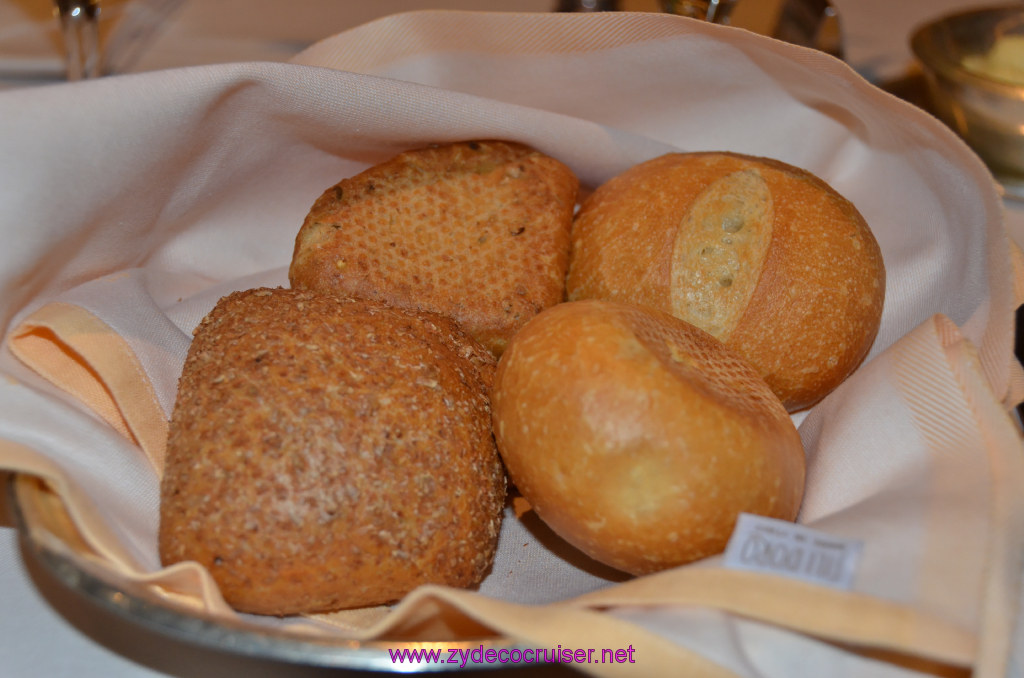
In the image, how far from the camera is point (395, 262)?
4.05 ft

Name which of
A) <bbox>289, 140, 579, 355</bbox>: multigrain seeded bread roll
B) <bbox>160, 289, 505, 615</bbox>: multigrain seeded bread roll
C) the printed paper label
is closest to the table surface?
<bbox>160, 289, 505, 615</bbox>: multigrain seeded bread roll

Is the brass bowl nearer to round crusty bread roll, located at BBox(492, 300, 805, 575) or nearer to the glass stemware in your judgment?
round crusty bread roll, located at BBox(492, 300, 805, 575)

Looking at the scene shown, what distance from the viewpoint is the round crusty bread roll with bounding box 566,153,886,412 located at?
1196 mm

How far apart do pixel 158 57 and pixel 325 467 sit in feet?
5.82

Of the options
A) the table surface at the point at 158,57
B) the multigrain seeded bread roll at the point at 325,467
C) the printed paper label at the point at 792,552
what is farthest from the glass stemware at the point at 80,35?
the printed paper label at the point at 792,552

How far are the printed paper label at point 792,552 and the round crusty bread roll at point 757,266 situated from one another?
0.39 meters

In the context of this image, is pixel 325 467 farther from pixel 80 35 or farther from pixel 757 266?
pixel 80 35

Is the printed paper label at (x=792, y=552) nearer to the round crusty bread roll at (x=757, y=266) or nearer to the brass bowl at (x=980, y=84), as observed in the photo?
the round crusty bread roll at (x=757, y=266)

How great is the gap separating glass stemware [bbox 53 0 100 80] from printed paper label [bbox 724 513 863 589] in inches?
71.6

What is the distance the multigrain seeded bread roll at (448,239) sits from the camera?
1.23 m

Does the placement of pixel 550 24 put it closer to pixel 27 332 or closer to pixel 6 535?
pixel 27 332

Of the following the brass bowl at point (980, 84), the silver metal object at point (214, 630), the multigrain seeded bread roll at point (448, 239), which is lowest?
the silver metal object at point (214, 630)

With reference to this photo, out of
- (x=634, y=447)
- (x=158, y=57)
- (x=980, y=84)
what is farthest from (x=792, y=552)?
(x=158, y=57)

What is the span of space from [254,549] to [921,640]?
0.66m
